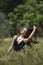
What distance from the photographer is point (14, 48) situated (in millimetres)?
9109

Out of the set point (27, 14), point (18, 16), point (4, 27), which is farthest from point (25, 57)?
point (18, 16)

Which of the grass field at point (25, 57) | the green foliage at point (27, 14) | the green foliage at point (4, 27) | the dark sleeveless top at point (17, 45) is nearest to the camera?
the grass field at point (25, 57)

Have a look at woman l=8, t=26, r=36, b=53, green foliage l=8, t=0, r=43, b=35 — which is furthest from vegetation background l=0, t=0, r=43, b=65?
woman l=8, t=26, r=36, b=53

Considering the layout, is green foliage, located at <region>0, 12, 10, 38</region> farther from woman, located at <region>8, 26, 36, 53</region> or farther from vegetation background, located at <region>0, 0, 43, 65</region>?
woman, located at <region>8, 26, 36, 53</region>

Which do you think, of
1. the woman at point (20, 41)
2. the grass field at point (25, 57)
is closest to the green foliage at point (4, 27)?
the woman at point (20, 41)

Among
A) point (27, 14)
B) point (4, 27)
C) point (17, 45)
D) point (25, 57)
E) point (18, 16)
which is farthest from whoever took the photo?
point (18, 16)

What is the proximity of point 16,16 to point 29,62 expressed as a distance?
17211 millimetres

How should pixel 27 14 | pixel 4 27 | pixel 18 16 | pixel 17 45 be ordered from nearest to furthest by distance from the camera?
pixel 17 45 < pixel 4 27 < pixel 27 14 < pixel 18 16

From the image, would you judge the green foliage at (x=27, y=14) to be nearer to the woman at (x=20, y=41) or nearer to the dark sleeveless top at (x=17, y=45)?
the woman at (x=20, y=41)

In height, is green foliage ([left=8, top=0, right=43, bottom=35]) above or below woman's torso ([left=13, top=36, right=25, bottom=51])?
below

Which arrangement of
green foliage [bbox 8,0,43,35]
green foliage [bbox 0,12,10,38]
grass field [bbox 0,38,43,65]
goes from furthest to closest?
green foliage [bbox 8,0,43,35]
green foliage [bbox 0,12,10,38]
grass field [bbox 0,38,43,65]

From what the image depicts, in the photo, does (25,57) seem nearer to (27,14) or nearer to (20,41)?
(20,41)

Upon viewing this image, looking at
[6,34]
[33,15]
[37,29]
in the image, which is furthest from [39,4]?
[37,29]

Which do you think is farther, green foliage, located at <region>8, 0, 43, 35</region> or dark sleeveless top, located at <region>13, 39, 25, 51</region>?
green foliage, located at <region>8, 0, 43, 35</region>
